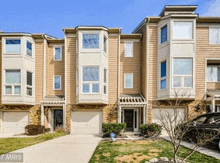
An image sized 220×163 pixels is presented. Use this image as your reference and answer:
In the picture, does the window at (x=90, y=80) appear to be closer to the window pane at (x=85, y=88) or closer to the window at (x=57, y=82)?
the window pane at (x=85, y=88)

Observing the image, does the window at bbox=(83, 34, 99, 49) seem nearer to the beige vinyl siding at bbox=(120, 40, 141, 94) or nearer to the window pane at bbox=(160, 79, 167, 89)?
the beige vinyl siding at bbox=(120, 40, 141, 94)

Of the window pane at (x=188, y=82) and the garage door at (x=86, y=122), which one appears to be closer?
the window pane at (x=188, y=82)

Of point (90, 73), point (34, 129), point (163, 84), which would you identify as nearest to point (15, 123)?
point (34, 129)

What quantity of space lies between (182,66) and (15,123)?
623 inches

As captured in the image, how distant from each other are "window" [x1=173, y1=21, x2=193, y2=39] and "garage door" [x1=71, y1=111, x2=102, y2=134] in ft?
31.0

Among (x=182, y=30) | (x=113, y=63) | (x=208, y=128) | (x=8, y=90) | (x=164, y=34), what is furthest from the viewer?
(x=113, y=63)

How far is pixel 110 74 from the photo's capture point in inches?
533

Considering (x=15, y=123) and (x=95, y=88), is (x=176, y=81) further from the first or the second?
(x=15, y=123)

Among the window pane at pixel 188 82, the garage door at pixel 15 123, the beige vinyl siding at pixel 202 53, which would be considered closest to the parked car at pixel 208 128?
the window pane at pixel 188 82

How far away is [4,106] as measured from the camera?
43.9 ft

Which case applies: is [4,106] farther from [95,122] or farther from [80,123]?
[95,122]

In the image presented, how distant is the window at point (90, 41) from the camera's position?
41.5ft

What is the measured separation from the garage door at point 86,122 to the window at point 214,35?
39.0ft

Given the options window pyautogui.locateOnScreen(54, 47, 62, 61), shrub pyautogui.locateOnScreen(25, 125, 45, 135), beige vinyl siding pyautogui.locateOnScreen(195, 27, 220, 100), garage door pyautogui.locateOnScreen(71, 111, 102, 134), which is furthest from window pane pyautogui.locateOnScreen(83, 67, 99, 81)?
beige vinyl siding pyautogui.locateOnScreen(195, 27, 220, 100)
